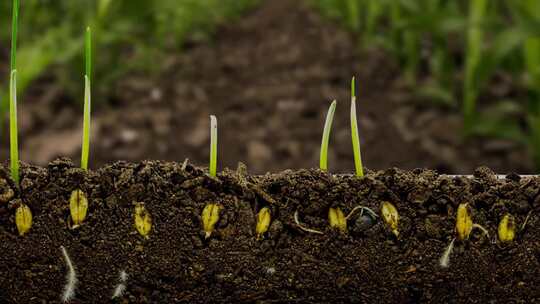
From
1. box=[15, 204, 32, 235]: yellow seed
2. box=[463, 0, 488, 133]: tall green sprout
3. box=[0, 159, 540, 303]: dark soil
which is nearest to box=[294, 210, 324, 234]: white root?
box=[0, 159, 540, 303]: dark soil

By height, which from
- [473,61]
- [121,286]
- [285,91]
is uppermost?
[473,61]

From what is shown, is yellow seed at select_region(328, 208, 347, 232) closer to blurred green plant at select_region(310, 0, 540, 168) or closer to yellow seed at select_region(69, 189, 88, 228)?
yellow seed at select_region(69, 189, 88, 228)

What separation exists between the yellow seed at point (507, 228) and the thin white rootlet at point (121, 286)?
36cm

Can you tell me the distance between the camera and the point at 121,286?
2.46 feet

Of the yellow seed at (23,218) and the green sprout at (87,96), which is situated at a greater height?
the green sprout at (87,96)

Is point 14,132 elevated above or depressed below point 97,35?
below

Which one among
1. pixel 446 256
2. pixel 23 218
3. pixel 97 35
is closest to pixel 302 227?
pixel 446 256

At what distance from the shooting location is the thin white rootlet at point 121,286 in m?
0.74

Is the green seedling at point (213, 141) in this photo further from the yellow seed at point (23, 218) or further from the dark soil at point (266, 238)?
the yellow seed at point (23, 218)

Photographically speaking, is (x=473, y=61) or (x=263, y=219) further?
(x=473, y=61)

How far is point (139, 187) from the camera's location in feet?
2.35

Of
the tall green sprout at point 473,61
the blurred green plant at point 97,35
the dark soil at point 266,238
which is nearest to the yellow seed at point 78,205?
the dark soil at point 266,238

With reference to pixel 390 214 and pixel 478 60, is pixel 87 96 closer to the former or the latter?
pixel 390 214

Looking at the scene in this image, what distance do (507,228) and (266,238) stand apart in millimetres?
227
